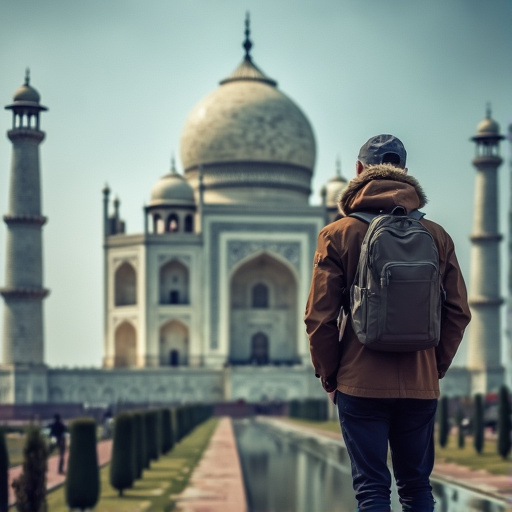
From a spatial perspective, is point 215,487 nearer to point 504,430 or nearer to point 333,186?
point 504,430

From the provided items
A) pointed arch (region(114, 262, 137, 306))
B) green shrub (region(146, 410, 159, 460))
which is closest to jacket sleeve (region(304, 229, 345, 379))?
green shrub (region(146, 410, 159, 460))

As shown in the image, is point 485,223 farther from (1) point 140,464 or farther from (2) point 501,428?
(1) point 140,464

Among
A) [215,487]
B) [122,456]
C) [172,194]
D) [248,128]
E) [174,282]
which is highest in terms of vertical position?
[248,128]

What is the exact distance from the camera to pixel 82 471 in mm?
8047

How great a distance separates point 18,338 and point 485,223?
13.0m

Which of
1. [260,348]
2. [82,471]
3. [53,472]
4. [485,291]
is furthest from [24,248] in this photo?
[82,471]

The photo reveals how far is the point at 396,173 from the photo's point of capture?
9.96 ft

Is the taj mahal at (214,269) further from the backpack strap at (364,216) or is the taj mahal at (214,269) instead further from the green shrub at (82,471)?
the backpack strap at (364,216)

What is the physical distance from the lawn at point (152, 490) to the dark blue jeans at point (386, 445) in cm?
464

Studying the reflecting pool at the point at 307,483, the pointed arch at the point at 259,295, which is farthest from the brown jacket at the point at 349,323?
the pointed arch at the point at 259,295

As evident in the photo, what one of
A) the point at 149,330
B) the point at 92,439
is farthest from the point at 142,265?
the point at 92,439

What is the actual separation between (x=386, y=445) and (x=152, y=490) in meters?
6.93

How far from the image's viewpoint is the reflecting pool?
7266 mm

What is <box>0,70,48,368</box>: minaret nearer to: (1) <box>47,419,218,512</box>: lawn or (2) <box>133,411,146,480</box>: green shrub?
(1) <box>47,419,218,512</box>: lawn
